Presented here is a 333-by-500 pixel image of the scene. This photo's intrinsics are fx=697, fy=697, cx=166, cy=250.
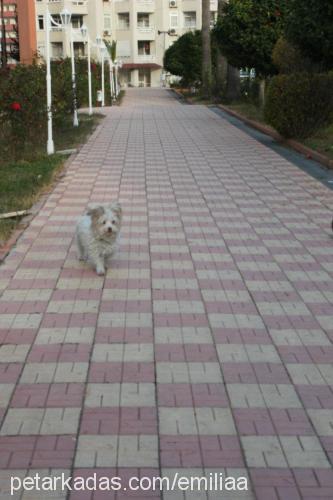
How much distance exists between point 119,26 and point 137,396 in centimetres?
7398

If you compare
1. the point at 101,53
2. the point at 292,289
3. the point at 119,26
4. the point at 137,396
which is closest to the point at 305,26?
the point at 292,289

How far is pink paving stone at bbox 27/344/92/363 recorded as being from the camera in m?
4.46

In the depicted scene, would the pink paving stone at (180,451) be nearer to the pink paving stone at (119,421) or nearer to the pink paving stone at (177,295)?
the pink paving stone at (119,421)

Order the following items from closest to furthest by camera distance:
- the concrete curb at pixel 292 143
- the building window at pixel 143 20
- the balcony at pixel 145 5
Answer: the concrete curb at pixel 292 143 → the balcony at pixel 145 5 → the building window at pixel 143 20

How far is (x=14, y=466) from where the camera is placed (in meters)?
3.26

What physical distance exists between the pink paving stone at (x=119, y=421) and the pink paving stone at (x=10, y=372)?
2.06 ft

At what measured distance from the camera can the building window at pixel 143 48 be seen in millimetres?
74206

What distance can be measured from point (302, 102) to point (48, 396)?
12749mm

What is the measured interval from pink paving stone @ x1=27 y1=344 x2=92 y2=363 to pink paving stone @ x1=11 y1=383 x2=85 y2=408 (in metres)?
0.37

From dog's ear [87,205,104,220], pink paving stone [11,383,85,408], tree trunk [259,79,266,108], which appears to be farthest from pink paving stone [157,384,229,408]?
tree trunk [259,79,266,108]

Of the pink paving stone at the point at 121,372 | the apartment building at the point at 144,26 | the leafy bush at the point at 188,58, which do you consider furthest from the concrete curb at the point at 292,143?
the apartment building at the point at 144,26

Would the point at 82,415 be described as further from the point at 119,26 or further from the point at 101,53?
the point at 119,26

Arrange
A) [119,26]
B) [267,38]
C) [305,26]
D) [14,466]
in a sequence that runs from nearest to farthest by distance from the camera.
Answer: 1. [14,466]
2. [305,26]
3. [267,38]
4. [119,26]

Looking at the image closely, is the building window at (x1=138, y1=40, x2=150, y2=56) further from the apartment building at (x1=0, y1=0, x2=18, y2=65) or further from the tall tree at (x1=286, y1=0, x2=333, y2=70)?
the tall tree at (x1=286, y1=0, x2=333, y2=70)
